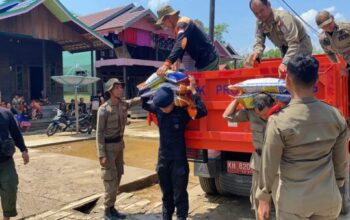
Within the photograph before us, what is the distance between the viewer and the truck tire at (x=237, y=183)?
14.6 feet

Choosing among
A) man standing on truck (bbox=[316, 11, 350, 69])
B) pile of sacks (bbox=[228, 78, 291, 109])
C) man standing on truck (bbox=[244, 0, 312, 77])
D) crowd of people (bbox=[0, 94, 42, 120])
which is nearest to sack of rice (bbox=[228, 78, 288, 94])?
pile of sacks (bbox=[228, 78, 291, 109])

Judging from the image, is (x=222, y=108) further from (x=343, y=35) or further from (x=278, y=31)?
(x=343, y=35)

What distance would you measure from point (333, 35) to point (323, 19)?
11.2 inches

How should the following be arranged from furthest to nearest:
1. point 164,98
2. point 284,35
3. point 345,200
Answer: point 345,200 → point 284,35 → point 164,98

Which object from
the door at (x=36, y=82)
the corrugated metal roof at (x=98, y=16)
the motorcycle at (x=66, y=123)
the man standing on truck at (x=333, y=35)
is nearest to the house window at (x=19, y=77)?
the door at (x=36, y=82)

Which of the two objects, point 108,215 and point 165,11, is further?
point 108,215

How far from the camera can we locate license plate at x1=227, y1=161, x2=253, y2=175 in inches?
172

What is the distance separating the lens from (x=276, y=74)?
3.73 m

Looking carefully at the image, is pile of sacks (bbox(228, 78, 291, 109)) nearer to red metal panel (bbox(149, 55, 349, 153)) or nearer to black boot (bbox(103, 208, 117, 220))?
red metal panel (bbox(149, 55, 349, 153))

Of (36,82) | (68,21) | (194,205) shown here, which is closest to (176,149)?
(194,205)

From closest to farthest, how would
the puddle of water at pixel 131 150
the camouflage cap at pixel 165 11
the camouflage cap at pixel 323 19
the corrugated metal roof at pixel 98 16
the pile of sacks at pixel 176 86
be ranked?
1. the pile of sacks at pixel 176 86
2. the camouflage cap at pixel 165 11
3. the camouflage cap at pixel 323 19
4. the puddle of water at pixel 131 150
5. the corrugated metal roof at pixel 98 16

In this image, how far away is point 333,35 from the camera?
471 cm

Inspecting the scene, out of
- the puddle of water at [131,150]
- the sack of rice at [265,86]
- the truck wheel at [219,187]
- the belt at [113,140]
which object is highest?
the sack of rice at [265,86]

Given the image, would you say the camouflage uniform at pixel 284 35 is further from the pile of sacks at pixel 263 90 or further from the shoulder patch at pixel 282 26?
the pile of sacks at pixel 263 90
